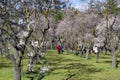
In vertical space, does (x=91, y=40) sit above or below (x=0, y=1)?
below

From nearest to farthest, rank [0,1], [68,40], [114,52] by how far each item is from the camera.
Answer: [0,1] < [114,52] < [68,40]

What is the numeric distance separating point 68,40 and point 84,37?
638 inches

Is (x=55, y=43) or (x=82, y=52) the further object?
(x=55, y=43)

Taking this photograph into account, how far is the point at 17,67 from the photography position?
654 inches

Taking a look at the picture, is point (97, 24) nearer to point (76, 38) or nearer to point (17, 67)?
point (76, 38)

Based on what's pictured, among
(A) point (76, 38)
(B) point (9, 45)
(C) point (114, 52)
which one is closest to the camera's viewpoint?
(B) point (9, 45)

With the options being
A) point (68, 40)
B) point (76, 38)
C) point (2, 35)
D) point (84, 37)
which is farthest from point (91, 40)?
point (2, 35)

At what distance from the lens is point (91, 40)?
183ft

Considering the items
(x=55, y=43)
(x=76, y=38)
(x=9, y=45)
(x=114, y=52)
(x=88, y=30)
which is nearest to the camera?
(x=9, y=45)

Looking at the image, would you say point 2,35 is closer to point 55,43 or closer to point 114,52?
point 114,52

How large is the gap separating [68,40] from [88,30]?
56.5 feet

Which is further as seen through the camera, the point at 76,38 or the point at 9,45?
the point at 76,38

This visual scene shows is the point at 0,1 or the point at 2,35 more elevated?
the point at 0,1

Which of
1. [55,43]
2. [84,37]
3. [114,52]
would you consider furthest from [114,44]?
[55,43]
